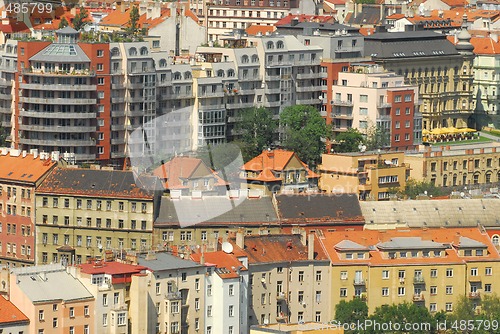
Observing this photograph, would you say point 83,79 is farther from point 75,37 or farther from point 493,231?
point 493,231

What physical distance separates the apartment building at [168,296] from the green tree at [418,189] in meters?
35.7

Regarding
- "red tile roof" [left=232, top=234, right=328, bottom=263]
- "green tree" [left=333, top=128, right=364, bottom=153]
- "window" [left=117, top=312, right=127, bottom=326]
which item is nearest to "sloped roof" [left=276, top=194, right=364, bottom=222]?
"red tile roof" [left=232, top=234, right=328, bottom=263]

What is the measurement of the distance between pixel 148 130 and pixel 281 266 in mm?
41402

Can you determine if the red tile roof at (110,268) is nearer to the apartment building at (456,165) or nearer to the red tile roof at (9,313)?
the red tile roof at (9,313)

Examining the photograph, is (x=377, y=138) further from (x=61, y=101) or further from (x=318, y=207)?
(x=318, y=207)

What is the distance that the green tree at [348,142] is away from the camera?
191750mm

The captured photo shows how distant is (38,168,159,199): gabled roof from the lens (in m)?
162

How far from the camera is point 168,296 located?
142250mm

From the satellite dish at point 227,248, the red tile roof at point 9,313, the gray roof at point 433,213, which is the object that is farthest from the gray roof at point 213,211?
the red tile roof at point 9,313

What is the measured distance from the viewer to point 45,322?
139000 millimetres

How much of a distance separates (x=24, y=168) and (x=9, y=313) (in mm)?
30633

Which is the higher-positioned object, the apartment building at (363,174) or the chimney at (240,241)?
the chimney at (240,241)

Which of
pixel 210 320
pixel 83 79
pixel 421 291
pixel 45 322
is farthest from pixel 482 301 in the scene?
pixel 83 79

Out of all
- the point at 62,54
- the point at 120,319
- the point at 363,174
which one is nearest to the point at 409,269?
the point at 120,319
